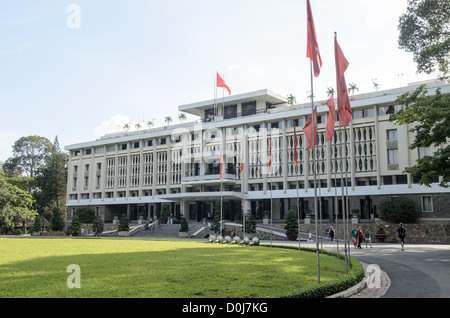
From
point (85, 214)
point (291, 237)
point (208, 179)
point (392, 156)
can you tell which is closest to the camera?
point (291, 237)

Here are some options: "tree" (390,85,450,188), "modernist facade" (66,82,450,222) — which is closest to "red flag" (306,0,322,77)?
"tree" (390,85,450,188)

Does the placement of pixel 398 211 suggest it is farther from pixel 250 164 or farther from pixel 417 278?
pixel 417 278

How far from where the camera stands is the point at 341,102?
13633 mm

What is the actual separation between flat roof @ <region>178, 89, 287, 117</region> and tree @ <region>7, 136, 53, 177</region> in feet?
126

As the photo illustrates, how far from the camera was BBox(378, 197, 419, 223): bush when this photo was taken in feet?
131

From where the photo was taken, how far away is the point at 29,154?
84.1 metres

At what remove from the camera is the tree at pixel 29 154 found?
273ft

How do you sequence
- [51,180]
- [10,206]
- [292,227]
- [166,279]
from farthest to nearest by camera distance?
[51,180]
[10,206]
[292,227]
[166,279]

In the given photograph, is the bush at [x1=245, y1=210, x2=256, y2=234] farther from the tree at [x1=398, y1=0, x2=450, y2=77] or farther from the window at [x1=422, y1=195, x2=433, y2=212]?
the tree at [x1=398, y1=0, x2=450, y2=77]

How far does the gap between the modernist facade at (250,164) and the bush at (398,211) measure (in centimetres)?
318

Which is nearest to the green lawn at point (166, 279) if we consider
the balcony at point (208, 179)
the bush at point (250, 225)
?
the bush at point (250, 225)

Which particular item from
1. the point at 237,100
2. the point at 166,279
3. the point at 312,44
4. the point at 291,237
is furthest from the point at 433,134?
the point at 237,100

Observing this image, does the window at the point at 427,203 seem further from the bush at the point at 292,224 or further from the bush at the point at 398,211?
the bush at the point at 292,224

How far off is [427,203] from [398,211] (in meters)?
5.46
